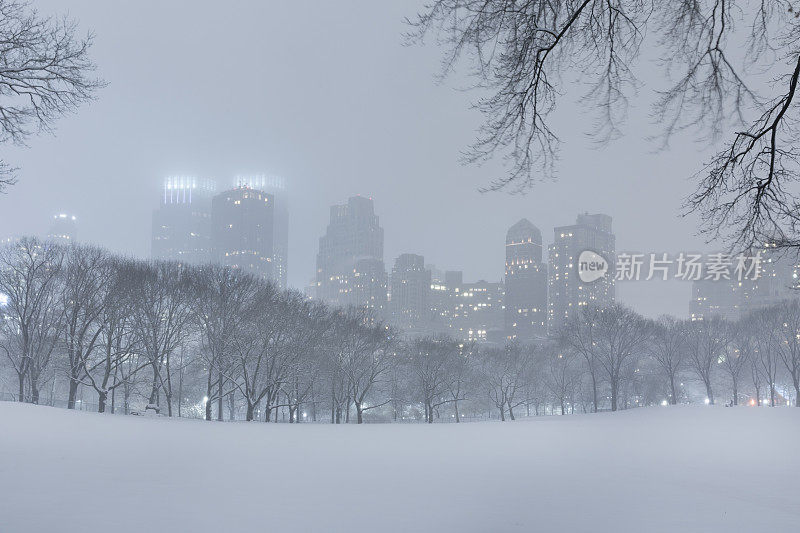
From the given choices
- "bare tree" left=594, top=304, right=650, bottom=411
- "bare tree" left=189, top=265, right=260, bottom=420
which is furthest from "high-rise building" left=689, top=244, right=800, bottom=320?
"bare tree" left=189, top=265, right=260, bottom=420

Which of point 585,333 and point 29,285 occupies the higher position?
point 29,285

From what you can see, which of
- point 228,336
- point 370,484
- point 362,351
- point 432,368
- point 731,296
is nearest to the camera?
point 370,484

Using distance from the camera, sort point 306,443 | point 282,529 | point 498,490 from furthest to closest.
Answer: point 306,443 → point 498,490 → point 282,529

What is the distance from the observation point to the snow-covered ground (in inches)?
299

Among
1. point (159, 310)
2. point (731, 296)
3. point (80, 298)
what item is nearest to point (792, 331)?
point (159, 310)

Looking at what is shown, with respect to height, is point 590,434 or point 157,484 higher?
point 157,484

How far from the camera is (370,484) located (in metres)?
10.4

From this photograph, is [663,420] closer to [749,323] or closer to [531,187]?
[749,323]

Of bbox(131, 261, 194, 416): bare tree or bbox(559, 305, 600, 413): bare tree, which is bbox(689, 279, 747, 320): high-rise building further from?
bbox(131, 261, 194, 416): bare tree

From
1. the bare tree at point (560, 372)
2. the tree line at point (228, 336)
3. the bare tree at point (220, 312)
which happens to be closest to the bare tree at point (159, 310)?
the tree line at point (228, 336)

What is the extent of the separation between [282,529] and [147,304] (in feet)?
103

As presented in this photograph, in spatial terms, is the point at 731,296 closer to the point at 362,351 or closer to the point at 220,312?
the point at 362,351

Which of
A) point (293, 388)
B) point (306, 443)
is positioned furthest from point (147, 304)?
point (306, 443)

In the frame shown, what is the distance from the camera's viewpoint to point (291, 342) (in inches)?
1549
